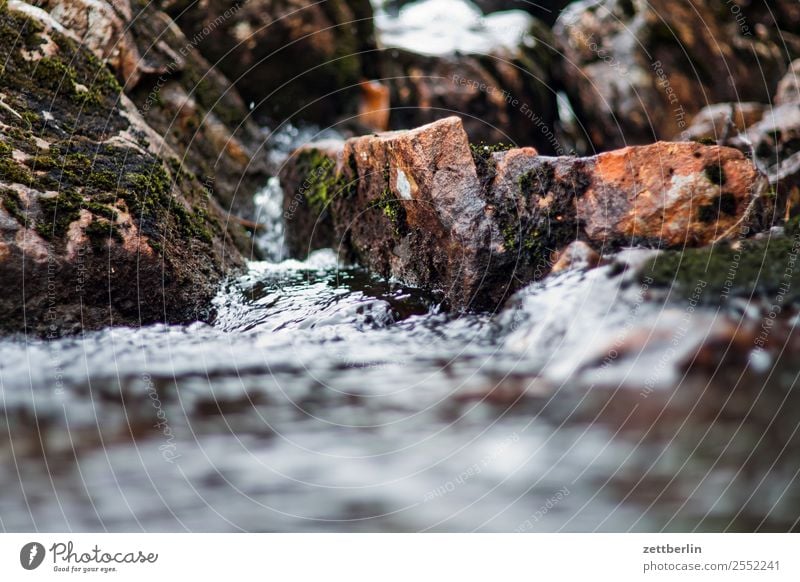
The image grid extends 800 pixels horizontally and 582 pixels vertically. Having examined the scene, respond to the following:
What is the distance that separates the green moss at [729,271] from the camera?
279 centimetres

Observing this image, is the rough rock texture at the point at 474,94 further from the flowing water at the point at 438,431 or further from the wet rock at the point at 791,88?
the flowing water at the point at 438,431

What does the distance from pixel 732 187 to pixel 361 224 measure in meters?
2.81

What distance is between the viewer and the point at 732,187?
3.77 metres

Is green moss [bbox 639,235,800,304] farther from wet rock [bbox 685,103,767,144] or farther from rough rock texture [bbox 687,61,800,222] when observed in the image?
wet rock [bbox 685,103,767,144]

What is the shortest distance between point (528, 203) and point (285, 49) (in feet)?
18.2

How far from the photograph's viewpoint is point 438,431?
2.46 m

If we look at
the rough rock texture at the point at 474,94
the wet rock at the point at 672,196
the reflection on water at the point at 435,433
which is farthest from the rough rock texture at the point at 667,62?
the reflection on water at the point at 435,433

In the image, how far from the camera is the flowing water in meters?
2.12
